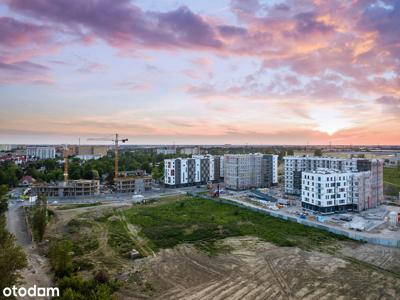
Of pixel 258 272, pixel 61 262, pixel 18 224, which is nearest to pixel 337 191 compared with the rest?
pixel 258 272

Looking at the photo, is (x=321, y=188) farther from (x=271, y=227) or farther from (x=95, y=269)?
(x=95, y=269)

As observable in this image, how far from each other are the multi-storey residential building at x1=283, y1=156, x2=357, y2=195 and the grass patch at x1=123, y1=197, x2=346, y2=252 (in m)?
14.9

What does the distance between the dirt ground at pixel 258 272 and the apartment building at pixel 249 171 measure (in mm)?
32791

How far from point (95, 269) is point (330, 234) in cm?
2286

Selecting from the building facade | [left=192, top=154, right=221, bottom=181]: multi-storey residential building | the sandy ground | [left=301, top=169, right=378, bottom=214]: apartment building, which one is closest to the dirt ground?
the sandy ground

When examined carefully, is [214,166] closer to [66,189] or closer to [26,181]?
[66,189]

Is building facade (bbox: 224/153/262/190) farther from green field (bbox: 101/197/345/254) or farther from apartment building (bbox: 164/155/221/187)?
green field (bbox: 101/197/345/254)

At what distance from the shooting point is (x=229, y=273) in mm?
22406

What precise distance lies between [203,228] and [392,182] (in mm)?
46278

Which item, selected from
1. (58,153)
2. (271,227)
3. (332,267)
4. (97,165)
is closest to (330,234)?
(271,227)

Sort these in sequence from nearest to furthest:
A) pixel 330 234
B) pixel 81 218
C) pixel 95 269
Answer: pixel 95 269 → pixel 330 234 → pixel 81 218

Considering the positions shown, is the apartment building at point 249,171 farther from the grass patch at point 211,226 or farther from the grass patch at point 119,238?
the grass patch at point 119,238

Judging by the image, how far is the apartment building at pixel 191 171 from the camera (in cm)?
6544

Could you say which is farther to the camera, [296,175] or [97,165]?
[97,165]
